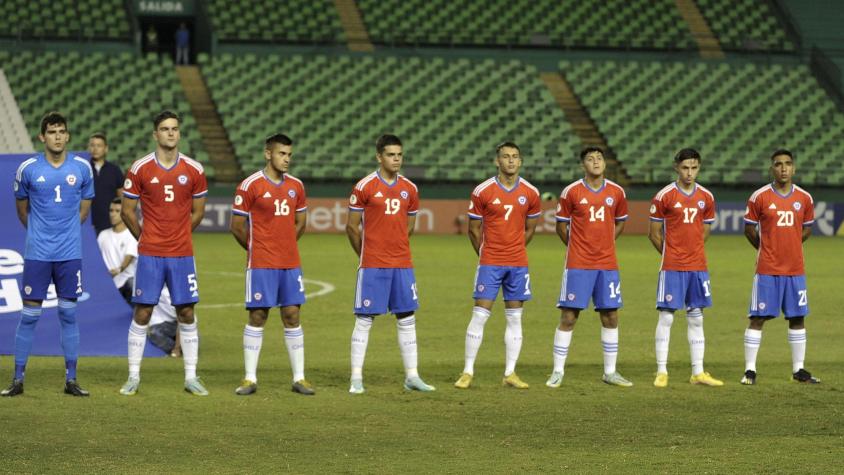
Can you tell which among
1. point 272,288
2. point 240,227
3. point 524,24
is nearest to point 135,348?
point 272,288

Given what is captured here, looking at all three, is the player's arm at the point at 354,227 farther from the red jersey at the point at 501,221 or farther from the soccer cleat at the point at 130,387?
the soccer cleat at the point at 130,387

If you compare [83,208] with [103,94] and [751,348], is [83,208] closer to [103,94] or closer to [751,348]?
[751,348]

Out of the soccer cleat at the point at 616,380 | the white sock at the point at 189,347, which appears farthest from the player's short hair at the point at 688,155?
the white sock at the point at 189,347

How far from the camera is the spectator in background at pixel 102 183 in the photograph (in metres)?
14.0

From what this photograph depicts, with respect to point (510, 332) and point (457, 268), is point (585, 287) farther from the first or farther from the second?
point (457, 268)

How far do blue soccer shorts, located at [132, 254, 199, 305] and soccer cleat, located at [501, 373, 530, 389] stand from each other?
112 inches

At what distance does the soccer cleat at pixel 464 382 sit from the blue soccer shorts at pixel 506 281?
2.33 feet

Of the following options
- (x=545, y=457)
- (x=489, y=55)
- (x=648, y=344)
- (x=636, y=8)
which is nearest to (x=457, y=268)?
(x=648, y=344)

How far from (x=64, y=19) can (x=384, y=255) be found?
33071mm

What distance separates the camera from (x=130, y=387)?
34.7ft

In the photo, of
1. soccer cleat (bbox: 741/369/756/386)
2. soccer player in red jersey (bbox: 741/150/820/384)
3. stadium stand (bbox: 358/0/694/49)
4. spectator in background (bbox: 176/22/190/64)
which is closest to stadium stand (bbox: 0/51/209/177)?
spectator in background (bbox: 176/22/190/64)

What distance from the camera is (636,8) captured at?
45312mm

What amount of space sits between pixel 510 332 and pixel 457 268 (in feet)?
41.0

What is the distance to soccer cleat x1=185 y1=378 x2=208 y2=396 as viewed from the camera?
10656mm
